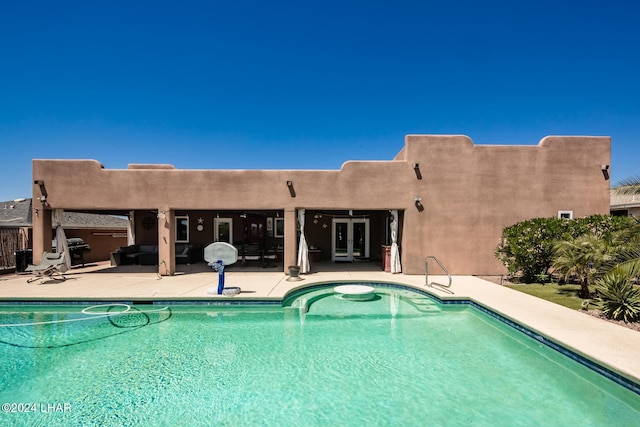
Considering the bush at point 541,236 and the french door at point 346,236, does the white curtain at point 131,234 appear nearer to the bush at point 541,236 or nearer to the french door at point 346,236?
the french door at point 346,236

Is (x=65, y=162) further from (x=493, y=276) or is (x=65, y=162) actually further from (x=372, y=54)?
(x=493, y=276)

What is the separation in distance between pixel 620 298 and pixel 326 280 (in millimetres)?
8412

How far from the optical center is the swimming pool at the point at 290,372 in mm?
4344

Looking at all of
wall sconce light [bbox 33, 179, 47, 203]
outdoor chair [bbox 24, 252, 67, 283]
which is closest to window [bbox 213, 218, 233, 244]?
outdoor chair [bbox 24, 252, 67, 283]

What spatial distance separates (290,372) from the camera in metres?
5.57

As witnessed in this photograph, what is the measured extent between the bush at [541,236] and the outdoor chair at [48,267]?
18.0 meters

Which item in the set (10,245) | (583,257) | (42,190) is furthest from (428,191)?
(10,245)

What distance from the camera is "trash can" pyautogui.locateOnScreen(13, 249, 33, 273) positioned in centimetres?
1352

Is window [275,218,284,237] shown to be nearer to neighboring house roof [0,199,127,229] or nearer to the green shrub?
neighboring house roof [0,199,127,229]

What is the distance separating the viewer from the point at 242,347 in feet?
21.8

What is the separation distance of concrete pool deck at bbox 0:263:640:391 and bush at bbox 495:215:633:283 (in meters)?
1.75

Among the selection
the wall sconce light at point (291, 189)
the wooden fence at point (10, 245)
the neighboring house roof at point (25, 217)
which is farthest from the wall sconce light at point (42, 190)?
the wall sconce light at point (291, 189)

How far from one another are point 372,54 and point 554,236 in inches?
472

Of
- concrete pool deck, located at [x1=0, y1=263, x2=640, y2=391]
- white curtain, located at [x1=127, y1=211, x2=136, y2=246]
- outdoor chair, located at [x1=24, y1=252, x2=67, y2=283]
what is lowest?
concrete pool deck, located at [x1=0, y1=263, x2=640, y2=391]
